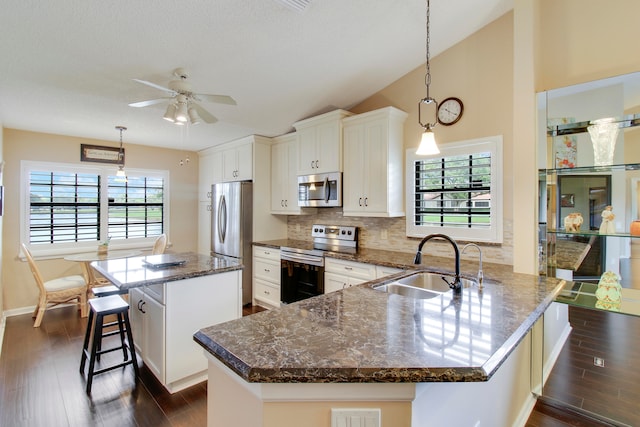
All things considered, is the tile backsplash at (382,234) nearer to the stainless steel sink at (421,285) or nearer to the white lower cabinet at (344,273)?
the white lower cabinet at (344,273)

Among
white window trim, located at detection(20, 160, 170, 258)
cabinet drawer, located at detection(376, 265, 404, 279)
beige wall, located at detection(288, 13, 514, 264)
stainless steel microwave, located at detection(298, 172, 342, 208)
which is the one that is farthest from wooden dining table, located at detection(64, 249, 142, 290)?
beige wall, located at detection(288, 13, 514, 264)

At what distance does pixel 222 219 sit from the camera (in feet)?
15.0

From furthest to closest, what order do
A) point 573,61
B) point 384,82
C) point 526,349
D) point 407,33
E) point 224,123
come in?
point 224,123
point 384,82
point 407,33
point 573,61
point 526,349

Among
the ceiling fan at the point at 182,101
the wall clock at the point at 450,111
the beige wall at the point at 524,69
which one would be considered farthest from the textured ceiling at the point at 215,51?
the wall clock at the point at 450,111

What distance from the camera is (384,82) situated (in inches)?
138

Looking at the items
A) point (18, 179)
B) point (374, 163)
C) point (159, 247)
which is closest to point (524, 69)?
point (374, 163)

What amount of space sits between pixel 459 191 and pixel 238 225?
2.81 meters

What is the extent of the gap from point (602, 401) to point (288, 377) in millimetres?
2393

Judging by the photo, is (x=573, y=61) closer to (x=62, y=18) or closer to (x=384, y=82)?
(x=384, y=82)

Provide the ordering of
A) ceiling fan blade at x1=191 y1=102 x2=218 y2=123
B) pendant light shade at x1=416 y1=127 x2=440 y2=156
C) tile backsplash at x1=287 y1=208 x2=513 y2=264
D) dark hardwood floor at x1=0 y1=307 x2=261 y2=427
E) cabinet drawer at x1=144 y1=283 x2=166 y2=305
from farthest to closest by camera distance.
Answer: tile backsplash at x1=287 y1=208 x2=513 y2=264, ceiling fan blade at x1=191 y1=102 x2=218 y2=123, cabinet drawer at x1=144 y1=283 x2=166 y2=305, dark hardwood floor at x1=0 y1=307 x2=261 y2=427, pendant light shade at x1=416 y1=127 x2=440 y2=156

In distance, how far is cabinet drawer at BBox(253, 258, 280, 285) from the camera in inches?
158

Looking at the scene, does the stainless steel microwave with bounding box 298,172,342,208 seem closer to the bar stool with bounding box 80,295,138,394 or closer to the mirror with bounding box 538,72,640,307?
the mirror with bounding box 538,72,640,307

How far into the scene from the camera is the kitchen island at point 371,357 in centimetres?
92

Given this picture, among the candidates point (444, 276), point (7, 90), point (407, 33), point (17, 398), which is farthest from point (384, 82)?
point (17, 398)
